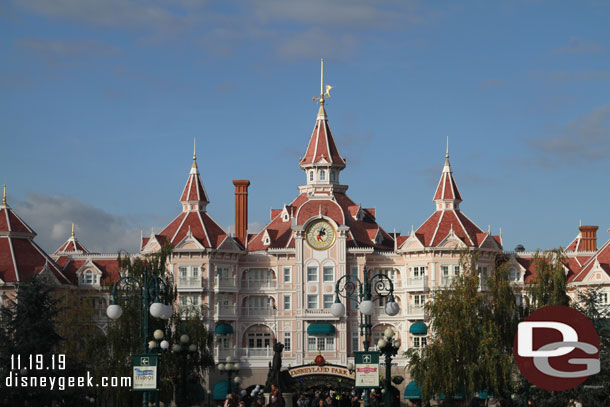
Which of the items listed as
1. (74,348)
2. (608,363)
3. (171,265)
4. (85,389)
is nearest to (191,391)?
(74,348)

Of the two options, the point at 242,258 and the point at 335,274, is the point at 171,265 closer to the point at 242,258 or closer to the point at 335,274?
the point at 242,258

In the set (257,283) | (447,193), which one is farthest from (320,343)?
(447,193)

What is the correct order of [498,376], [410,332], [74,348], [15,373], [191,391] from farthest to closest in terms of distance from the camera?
[410,332] < [191,391] < [74,348] < [498,376] < [15,373]

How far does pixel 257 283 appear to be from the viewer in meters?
100

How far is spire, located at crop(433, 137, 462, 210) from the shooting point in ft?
327

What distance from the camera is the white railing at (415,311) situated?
96.0 metres

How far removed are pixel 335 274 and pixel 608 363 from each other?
141 feet

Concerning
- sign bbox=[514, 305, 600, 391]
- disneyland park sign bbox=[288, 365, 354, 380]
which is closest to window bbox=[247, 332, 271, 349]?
disneyland park sign bbox=[288, 365, 354, 380]

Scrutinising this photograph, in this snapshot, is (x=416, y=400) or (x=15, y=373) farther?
(x=416, y=400)

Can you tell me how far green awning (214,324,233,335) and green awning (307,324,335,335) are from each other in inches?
258

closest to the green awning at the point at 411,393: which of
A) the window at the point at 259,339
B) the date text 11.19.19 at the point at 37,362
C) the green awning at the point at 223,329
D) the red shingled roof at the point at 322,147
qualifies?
the window at the point at 259,339

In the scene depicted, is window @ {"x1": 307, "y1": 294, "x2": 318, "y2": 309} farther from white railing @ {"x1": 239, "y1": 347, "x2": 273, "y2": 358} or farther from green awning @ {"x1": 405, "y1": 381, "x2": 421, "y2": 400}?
green awning @ {"x1": 405, "y1": 381, "x2": 421, "y2": 400}

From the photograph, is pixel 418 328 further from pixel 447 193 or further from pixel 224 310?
pixel 224 310

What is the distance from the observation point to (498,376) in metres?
68.8
